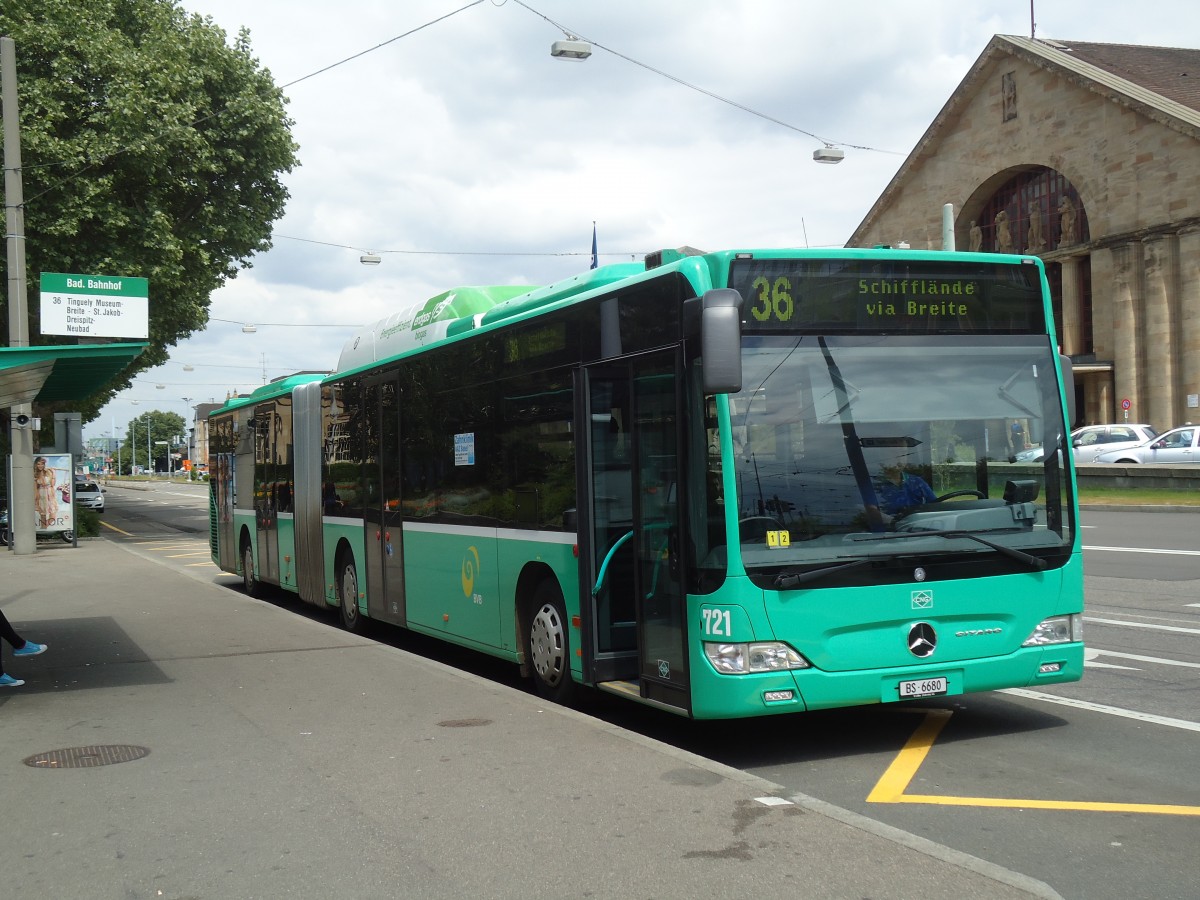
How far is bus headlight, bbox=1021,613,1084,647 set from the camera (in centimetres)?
732

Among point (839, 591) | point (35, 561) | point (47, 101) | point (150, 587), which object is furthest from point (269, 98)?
point (839, 591)

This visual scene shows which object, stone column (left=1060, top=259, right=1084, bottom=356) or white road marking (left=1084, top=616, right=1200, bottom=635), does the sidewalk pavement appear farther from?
stone column (left=1060, top=259, right=1084, bottom=356)

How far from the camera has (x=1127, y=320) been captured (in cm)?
4872

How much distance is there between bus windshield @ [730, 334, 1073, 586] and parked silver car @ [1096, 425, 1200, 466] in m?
31.2

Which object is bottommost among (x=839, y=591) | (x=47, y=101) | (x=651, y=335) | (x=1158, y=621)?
(x=1158, y=621)

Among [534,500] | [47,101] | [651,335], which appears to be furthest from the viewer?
[47,101]

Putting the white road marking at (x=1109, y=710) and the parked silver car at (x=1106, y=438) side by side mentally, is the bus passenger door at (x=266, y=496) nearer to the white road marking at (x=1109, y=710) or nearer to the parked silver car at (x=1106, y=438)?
the white road marking at (x=1109, y=710)

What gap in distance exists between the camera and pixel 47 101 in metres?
27.8

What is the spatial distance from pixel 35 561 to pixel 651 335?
1965cm

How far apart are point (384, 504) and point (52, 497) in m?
19.7

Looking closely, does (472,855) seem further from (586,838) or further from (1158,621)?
(1158,621)

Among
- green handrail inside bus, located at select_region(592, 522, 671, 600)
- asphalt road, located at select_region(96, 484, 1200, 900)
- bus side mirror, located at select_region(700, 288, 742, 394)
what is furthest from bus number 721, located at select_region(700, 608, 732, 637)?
bus side mirror, located at select_region(700, 288, 742, 394)

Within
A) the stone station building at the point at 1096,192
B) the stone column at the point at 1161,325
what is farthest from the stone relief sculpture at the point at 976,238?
the stone column at the point at 1161,325

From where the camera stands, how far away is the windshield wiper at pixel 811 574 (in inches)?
261
